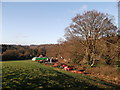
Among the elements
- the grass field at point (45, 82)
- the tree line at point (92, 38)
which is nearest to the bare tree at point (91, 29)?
the tree line at point (92, 38)

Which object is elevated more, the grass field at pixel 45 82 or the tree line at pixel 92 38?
the tree line at pixel 92 38

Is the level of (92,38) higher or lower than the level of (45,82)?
higher

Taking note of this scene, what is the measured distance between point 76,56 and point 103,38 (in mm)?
8521

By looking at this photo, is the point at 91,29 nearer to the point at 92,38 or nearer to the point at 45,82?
the point at 92,38

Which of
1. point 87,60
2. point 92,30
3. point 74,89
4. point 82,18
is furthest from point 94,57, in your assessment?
point 74,89

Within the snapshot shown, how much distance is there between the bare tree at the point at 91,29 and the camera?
2506 centimetres

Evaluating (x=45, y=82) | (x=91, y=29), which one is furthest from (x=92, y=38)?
(x=45, y=82)

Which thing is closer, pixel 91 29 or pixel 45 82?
pixel 45 82

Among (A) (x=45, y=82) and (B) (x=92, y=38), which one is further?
(B) (x=92, y=38)

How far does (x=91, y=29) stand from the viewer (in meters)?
26.2

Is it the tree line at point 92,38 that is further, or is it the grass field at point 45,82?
the tree line at point 92,38

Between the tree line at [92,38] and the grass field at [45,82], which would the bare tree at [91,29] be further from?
the grass field at [45,82]

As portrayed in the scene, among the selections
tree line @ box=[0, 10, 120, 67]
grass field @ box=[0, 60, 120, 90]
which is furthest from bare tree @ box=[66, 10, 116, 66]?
grass field @ box=[0, 60, 120, 90]

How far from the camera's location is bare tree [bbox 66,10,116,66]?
25.1 meters
